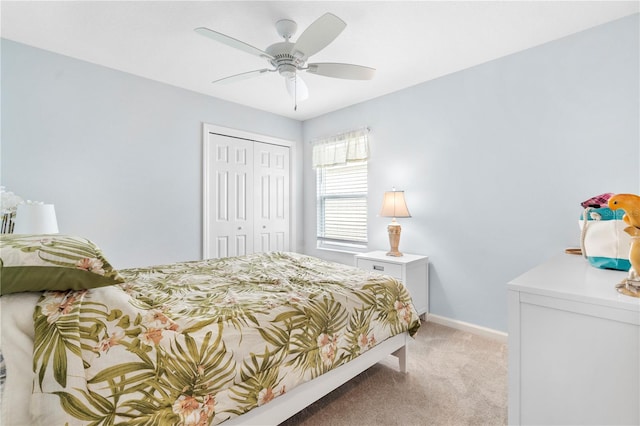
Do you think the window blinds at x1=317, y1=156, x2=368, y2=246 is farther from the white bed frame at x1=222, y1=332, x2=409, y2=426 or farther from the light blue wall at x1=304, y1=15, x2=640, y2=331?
the white bed frame at x1=222, y1=332, x2=409, y2=426

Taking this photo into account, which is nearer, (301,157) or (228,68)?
(228,68)

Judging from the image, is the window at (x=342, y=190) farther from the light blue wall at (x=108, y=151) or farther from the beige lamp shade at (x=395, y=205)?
the light blue wall at (x=108, y=151)

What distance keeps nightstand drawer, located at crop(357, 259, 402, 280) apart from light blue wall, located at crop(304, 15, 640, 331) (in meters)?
0.48

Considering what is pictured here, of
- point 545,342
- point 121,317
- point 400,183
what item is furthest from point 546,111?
→ point 121,317

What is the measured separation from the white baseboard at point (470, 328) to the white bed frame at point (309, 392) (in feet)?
3.80

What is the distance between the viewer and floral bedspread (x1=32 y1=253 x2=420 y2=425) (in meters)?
0.86

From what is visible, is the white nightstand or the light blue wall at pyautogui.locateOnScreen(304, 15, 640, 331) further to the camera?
the white nightstand

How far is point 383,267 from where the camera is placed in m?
3.07

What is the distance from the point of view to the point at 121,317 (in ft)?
3.37

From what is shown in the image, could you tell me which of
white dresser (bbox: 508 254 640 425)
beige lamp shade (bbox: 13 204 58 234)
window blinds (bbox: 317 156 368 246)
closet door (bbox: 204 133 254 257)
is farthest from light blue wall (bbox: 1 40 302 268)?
white dresser (bbox: 508 254 640 425)

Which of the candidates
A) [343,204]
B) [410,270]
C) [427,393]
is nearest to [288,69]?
[410,270]

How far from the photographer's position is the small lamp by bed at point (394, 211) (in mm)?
3145

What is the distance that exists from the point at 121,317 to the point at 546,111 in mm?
3162

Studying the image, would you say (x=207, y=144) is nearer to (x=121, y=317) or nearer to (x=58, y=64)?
(x=58, y=64)
